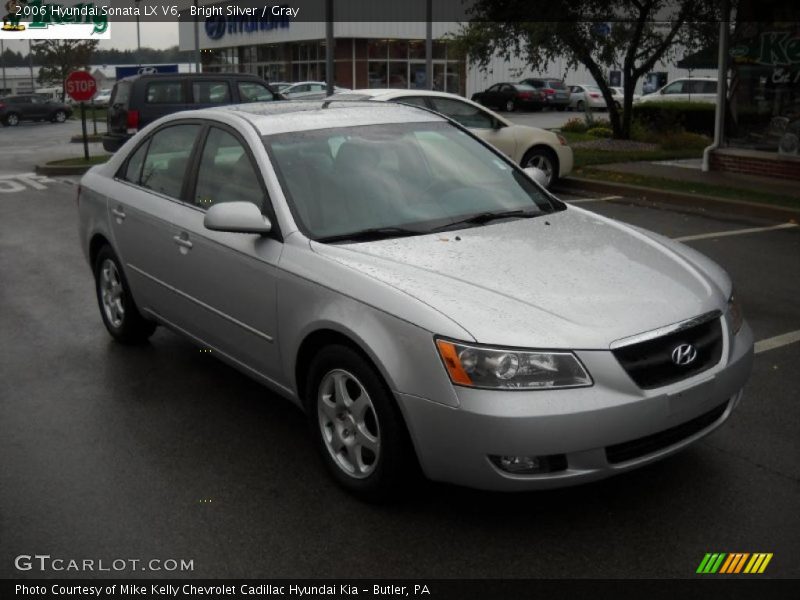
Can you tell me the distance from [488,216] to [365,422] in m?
1.37

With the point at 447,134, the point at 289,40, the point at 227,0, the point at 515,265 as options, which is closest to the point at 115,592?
the point at 515,265

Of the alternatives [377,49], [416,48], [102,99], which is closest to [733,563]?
[377,49]

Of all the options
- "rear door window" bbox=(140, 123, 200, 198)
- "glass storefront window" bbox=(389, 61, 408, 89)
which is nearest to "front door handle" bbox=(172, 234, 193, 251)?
"rear door window" bbox=(140, 123, 200, 198)

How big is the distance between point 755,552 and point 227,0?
61910 millimetres

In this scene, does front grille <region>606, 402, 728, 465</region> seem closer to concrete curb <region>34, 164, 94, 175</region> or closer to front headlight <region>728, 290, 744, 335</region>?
front headlight <region>728, 290, 744, 335</region>

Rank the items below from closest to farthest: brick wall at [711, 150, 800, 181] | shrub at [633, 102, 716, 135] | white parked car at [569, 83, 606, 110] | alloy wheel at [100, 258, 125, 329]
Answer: alloy wheel at [100, 258, 125, 329] → brick wall at [711, 150, 800, 181] → shrub at [633, 102, 716, 135] → white parked car at [569, 83, 606, 110]

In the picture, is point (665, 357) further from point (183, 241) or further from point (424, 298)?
point (183, 241)

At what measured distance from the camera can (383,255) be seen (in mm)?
4227

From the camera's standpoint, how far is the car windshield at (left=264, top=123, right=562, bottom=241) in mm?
4613

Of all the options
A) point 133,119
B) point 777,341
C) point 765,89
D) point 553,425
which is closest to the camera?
point 553,425

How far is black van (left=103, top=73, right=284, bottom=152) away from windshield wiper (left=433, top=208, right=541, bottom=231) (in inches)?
546

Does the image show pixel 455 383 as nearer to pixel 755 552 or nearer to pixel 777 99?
pixel 755 552

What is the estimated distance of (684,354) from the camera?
3.76 metres

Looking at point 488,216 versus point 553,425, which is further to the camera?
point 488,216
